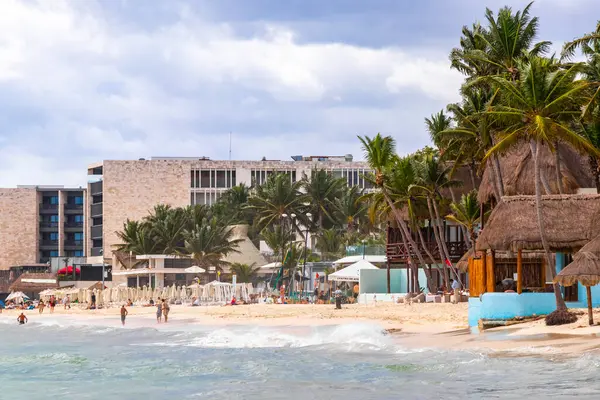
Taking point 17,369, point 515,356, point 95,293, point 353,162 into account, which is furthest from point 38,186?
point 515,356

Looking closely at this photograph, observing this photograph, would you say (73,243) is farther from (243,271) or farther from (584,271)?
(584,271)

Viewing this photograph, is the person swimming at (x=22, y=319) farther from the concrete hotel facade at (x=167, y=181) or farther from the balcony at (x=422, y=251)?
the concrete hotel facade at (x=167, y=181)

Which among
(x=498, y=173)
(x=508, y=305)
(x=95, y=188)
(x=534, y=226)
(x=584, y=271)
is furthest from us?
(x=95, y=188)

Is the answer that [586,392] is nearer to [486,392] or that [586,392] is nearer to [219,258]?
[486,392]

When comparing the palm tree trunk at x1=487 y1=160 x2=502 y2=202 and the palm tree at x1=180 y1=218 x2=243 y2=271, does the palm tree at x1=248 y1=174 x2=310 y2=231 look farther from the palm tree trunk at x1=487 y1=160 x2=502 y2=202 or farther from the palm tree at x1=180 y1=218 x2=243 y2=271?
the palm tree trunk at x1=487 y1=160 x2=502 y2=202

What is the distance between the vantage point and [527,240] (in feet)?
96.5

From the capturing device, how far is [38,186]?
10919cm

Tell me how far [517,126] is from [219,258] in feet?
166

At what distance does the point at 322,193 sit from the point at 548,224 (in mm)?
48454

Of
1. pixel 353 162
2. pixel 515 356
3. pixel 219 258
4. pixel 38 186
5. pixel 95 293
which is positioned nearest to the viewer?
pixel 515 356

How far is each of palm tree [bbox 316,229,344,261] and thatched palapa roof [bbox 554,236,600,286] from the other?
51.5 metres

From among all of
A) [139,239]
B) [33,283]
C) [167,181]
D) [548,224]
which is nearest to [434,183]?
[548,224]

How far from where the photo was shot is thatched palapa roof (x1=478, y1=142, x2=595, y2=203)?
36.9 metres

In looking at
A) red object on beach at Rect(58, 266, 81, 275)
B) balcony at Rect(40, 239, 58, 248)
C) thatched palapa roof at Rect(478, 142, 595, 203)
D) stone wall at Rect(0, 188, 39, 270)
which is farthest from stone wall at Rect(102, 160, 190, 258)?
thatched palapa roof at Rect(478, 142, 595, 203)
